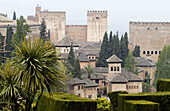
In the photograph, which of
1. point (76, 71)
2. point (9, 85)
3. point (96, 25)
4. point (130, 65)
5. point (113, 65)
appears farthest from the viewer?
point (96, 25)

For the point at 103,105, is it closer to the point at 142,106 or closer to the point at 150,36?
the point at 142,106

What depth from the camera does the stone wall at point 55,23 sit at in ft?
370

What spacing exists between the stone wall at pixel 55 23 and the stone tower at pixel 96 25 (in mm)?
5562

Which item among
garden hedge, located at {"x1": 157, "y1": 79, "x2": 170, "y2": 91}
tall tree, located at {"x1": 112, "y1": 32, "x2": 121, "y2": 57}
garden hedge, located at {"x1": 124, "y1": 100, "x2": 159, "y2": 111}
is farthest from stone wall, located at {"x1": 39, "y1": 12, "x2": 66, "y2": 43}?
garden hedge, located at {"x1": 124, "y1": 100, "x2": 159, "y2": 111}

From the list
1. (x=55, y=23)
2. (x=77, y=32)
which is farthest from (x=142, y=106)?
(x=55, y=23)

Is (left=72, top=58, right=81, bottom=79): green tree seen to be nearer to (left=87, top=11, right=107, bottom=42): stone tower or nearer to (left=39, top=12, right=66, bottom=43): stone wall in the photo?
(left=39, top=12, right=66, bottom=43): stone wall

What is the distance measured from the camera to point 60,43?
95.4m

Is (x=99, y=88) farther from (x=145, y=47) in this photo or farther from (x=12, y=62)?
(x=12, y=62)

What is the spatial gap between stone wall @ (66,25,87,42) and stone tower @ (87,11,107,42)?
1.17m

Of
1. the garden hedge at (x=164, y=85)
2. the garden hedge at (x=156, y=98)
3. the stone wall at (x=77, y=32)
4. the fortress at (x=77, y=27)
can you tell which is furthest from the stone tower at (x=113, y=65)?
the garden hedge at (x=156, y=98)

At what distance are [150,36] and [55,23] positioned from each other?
820 inches

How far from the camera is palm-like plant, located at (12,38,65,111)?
21.2 metres

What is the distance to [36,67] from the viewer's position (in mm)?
21422

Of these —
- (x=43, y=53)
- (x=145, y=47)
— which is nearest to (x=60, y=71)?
(x=43, y=53)
